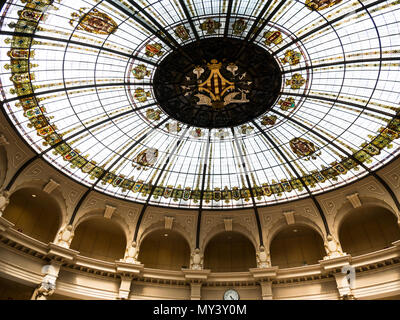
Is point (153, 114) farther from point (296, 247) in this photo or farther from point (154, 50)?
point (296, 247)

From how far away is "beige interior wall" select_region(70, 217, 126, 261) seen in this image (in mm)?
24828

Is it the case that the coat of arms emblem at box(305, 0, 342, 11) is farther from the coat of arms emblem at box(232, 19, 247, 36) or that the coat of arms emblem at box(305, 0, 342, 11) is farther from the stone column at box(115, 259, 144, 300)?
the stone column at box(115, 259, 144, 300)

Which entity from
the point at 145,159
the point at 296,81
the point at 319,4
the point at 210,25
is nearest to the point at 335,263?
the point at 296,81

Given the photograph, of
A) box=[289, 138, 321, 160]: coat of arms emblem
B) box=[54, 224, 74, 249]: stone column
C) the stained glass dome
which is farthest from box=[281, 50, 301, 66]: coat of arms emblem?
box=[54, 224, 74, 249]: stone column

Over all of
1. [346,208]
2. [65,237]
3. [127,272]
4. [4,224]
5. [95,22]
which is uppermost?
[95,22]

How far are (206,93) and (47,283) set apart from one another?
15831mm

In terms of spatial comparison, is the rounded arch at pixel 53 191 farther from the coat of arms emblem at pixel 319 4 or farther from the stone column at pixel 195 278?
the coat of arms emblem at pixel 319 4

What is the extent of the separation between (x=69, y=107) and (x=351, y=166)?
65.1 feet

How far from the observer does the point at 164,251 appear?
86.1ft

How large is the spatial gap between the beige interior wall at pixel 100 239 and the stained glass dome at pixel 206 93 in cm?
347

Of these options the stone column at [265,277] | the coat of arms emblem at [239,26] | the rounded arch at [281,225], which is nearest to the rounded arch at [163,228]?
the stone column at [265,277]

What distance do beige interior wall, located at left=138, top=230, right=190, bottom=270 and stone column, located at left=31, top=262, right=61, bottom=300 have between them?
23.4 ft

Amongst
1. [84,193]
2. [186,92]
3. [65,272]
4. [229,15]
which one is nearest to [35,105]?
[84,193]
